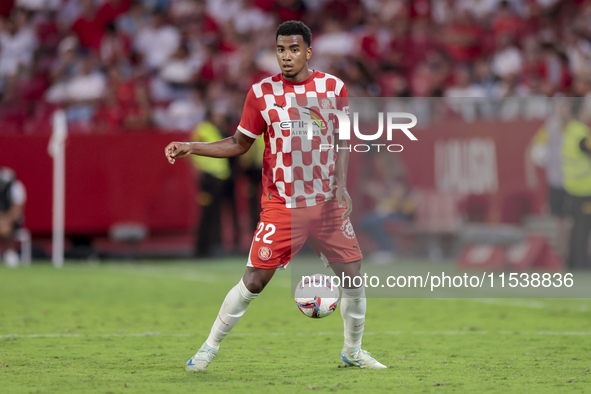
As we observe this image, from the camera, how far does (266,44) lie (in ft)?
60.1

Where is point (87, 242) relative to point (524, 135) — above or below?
below

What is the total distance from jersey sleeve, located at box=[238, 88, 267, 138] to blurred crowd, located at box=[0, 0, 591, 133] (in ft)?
31.4

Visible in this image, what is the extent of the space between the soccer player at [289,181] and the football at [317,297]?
20 centimetres

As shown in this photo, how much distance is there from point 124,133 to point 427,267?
5.63 m

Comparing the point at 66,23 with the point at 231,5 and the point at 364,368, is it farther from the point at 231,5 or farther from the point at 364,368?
the point at 364,368

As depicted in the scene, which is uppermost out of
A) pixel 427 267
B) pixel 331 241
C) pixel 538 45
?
pixel 538 45

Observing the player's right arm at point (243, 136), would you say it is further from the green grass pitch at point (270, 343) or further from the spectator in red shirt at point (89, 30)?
the spectator in red shirt at point (89, 30)

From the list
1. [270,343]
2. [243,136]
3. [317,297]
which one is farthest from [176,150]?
[270,343]

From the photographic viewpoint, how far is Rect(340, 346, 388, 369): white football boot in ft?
19.9

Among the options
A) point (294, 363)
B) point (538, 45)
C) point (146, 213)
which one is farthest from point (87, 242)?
point (294, 363)

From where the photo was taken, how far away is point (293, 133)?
5730 mm

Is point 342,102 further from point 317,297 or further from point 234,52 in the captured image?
point 234,52

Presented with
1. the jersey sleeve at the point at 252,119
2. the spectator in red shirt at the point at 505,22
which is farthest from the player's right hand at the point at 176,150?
the spectator in red shirt at the point at 505,22

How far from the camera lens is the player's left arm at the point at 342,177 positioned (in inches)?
228
